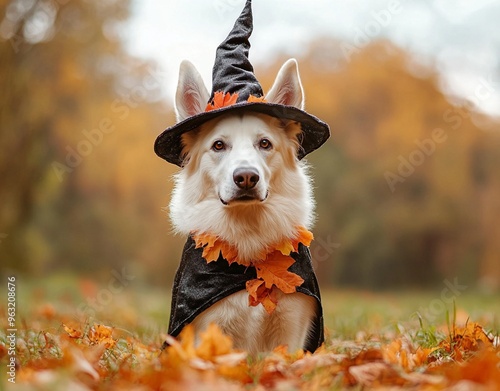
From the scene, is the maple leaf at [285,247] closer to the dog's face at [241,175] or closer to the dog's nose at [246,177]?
the dog's face at [241,175]

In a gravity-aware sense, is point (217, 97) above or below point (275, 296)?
above

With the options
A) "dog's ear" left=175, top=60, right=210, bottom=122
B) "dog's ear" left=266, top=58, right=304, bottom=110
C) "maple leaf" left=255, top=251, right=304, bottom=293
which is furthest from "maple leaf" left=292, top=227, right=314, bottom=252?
"dog's ear" left=175, top=60, right=210, bottom=122

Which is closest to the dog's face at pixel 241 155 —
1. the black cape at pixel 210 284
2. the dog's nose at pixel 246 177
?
the dog's nose at pixel 246 177

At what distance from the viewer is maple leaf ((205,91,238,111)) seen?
3512 millimetres

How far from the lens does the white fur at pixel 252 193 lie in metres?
3.44

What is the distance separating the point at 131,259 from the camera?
18031 millimetres

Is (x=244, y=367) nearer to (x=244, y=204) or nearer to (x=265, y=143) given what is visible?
(x=244, y=204)

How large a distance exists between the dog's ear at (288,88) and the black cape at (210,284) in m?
0.93

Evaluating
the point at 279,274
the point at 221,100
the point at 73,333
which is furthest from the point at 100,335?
the point at 221,100

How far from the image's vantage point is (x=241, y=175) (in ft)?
10.8

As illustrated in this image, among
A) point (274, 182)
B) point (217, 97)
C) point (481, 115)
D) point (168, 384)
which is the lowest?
point (168, 384)

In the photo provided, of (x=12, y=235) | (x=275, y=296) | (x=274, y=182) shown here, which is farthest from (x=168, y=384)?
(x=12, y=235)

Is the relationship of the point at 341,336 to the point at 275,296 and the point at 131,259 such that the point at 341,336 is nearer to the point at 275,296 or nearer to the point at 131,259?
the point at 275,296

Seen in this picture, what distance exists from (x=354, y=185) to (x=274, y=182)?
40.5 feet
